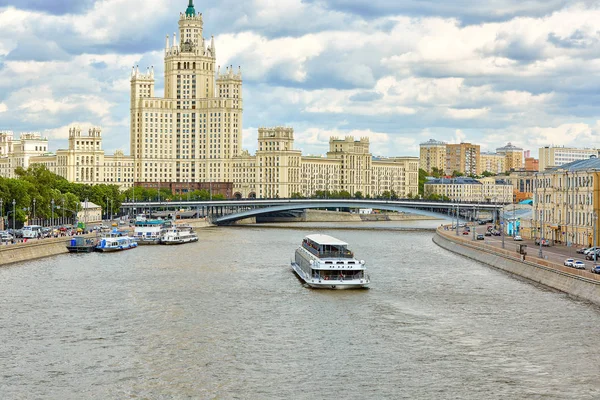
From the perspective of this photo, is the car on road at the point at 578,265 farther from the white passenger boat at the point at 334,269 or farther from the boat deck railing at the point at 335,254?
the boat deck railing at the point at 335,254

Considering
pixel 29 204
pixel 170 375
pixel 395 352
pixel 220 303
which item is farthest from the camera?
pixel 29 204

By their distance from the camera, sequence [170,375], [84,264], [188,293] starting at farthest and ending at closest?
[84,264] → [188,293] → [170,375]

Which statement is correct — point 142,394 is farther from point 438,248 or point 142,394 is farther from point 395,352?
point 438,248

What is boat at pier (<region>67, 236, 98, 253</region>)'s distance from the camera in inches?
3991

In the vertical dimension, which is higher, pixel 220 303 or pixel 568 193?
pixel 568 193

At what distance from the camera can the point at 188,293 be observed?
222ft

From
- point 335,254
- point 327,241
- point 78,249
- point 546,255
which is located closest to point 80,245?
point 78,249

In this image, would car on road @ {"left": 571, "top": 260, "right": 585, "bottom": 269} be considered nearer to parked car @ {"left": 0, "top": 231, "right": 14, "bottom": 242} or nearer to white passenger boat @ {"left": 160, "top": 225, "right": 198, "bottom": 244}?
parked car @ {"left": 0, "top": 231, "right": 14, "bottom": 242}

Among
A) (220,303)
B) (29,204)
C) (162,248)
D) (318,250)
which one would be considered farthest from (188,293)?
(29,204)

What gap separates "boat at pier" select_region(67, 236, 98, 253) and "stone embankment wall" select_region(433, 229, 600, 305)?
37960 millimetres

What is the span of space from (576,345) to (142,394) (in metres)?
21.6

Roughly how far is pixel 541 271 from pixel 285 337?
26.7 m

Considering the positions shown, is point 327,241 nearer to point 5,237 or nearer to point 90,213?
point 5,237

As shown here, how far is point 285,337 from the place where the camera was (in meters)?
51.1
